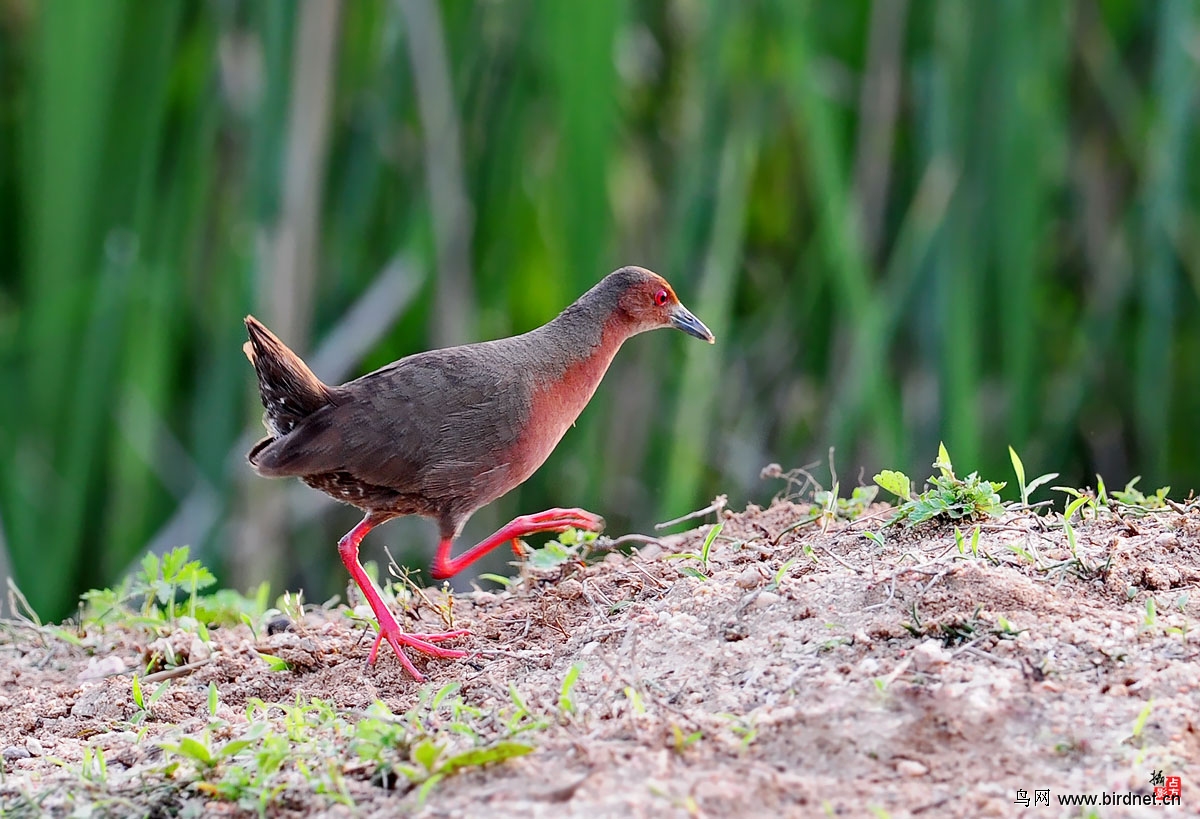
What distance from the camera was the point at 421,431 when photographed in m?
3.76

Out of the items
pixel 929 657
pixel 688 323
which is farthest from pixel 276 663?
pixel 688 323

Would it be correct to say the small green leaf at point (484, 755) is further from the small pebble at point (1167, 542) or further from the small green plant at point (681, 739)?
the small pebble at point (1167, 542)

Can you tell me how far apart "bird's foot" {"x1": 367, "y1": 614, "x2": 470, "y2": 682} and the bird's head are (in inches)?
53.4

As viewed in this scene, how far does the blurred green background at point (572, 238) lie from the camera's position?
640 centimetres

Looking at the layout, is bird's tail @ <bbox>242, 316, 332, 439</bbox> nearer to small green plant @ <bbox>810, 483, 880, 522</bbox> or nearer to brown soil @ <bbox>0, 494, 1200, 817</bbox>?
brown soil @ <bbox>0, 494, 1200, 817</bbox>

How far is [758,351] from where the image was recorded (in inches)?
297

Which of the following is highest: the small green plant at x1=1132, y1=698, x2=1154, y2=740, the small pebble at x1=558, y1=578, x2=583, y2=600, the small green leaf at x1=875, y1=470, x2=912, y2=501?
the small green leaf at x1=875, y1=470, x2=912, y2=501

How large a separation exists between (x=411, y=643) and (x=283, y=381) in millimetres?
879

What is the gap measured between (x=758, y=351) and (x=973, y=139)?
1.60 metres

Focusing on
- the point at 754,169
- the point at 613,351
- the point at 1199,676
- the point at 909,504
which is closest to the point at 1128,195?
the point at 754,169

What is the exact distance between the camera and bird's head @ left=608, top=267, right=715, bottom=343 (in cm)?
445

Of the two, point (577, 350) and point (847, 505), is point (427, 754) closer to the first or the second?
point (847, 505)

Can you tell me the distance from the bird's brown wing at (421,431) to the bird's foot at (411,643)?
0.47 m

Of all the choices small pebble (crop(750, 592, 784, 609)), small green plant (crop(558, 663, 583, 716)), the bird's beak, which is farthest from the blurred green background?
small green plant (crop(558, 663, 583, 716))
